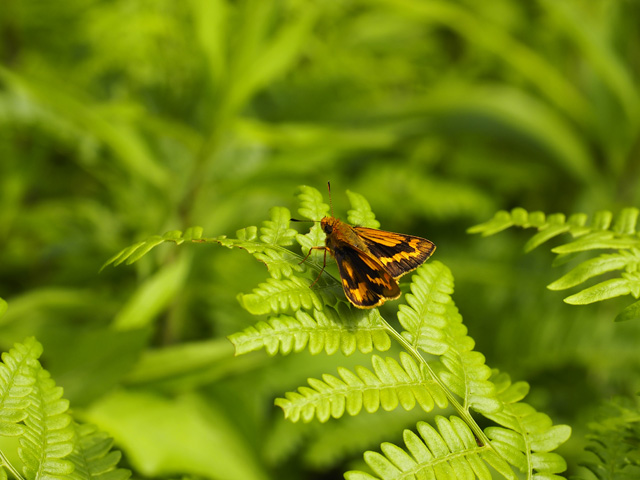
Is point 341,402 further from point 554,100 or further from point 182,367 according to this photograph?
point 554,100

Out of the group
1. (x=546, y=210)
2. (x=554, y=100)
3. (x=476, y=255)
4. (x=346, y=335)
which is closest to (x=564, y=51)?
(x=554, y=100)

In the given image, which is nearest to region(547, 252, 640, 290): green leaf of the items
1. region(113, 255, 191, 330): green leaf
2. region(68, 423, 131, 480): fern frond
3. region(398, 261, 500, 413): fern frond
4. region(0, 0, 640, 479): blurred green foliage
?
region(398, 261, 500, 413): fern frond

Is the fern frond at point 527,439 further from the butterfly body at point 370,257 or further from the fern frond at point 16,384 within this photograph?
the fern frond at point 16,384

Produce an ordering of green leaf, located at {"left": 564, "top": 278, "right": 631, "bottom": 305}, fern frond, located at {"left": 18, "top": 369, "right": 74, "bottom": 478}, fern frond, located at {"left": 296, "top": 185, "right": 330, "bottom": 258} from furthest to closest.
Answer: fern frond, located at {"left": 296, "top": 185, "right": 330, "bottom": 258} < green leaf, located at {"left": 564, "top": 278, "right": 631, "bottom": 305} < fern frond, located at {"left": 18, "top": 369, "right": 74, "bottom": 478}

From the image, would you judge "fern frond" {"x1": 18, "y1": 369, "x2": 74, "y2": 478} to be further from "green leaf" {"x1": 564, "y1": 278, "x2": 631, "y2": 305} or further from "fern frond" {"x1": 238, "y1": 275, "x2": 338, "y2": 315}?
"green leaf" {"x1": 564, "y1": 278, "x2": 631, "y2": 305}

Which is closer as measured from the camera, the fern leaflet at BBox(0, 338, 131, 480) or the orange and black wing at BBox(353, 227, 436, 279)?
the fern leaflet at BBox(0, 338, 131, 480)

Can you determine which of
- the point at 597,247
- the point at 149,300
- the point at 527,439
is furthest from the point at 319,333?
the point at 149,300

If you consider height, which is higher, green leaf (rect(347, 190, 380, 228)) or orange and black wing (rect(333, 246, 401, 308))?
green leaf (rect(347, 190, 380, 228))
